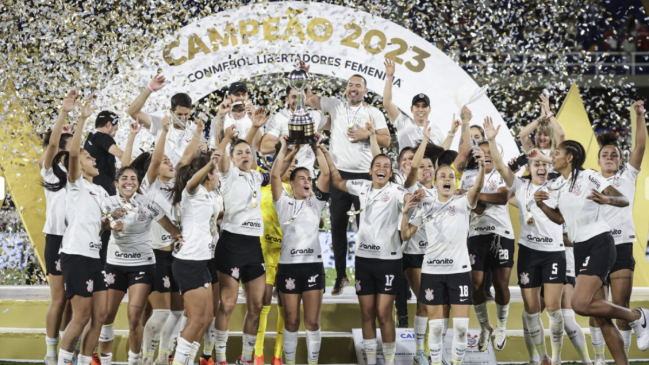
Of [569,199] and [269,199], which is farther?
[269,199]

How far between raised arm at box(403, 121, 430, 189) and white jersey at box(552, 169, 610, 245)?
44.6 inches

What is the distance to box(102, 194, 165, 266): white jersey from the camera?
227 inches

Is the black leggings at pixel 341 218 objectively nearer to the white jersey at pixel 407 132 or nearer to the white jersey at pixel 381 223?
the white jersey at pixel 407 132

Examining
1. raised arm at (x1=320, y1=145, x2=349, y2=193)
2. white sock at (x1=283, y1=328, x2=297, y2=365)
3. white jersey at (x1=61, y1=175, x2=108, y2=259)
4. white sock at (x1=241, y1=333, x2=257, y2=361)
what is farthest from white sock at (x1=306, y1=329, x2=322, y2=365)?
white jersey at (x1=61, y1=175, x2=108, y2=259)

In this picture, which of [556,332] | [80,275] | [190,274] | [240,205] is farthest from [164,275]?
[556,332]

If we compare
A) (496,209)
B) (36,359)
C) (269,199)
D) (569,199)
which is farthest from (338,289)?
(36,359)

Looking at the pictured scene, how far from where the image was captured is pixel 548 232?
242 inches

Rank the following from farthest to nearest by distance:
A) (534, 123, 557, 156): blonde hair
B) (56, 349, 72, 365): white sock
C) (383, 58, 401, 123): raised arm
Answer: (383, 58, 401, 123): raised arm
(534, 123, 557, 156): blonde hair
(56, 349, 72, 365): white sock

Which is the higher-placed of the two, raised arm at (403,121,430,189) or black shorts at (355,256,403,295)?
raised arm at (403,121,430,189)

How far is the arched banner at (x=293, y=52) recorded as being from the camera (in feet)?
27.5

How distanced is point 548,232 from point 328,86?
3.68 metres

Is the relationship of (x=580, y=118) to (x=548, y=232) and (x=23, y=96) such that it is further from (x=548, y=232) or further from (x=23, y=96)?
(x=23, y=96)

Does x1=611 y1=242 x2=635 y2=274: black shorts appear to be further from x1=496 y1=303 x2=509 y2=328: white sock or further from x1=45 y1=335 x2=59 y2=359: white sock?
x1=45 y1=335 x2=59 y2=359: white sock

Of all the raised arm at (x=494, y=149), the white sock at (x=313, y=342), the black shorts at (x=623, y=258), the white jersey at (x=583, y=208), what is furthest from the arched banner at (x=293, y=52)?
the white sock at (x=313, y=342)
